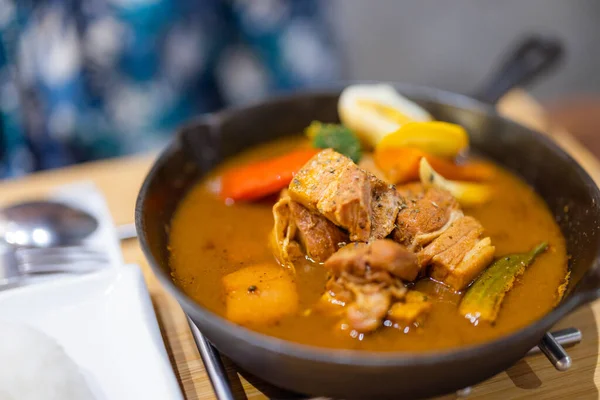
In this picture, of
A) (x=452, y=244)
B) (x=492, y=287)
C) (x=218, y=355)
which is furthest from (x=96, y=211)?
(x=492, y=287)

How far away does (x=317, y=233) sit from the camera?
155 cm

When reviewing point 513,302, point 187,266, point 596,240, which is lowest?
point 187,266

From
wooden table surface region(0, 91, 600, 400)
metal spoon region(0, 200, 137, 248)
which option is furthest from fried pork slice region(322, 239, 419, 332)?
metal spoon region(0, 200, 137, 248)

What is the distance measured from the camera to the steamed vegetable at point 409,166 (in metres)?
1.84

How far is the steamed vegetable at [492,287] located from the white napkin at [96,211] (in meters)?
1.02

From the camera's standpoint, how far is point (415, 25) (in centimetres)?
462

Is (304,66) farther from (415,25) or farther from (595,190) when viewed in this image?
(595,190)

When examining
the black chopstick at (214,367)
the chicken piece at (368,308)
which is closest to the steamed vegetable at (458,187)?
the chicken piece at (368,308)

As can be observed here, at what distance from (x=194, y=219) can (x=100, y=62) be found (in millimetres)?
1617

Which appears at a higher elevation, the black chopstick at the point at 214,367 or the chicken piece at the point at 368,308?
the chicken piece at the point at 368,308

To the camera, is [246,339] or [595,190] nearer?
[246,339]

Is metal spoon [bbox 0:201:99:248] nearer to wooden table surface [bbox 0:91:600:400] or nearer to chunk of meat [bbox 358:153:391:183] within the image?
wooden table surface [bbox 0:91:600:400]

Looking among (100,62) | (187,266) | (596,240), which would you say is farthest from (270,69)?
(596,240)

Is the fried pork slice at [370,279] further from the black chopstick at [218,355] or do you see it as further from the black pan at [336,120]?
the black chopstick at [218,355]
